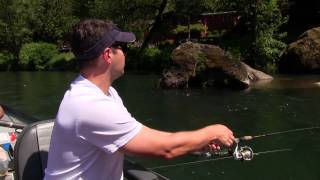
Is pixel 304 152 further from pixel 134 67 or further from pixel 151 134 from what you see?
pixel 134 67

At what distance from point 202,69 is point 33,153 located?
17.2 m

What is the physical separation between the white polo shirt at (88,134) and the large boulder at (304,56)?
22.4m

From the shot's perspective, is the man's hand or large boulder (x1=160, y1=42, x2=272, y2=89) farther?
large boulder (x1=160, y1=42, x2=272, y2=89)

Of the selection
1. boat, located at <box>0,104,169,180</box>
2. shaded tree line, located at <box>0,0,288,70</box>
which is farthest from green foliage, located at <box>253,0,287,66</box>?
boat, located at <box>0,104,169,180</box>

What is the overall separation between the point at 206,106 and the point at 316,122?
3.94 meters

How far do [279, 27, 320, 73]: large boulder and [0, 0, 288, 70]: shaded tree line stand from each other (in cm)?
138

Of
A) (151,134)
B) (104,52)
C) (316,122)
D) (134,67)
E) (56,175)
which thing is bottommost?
(134,67)

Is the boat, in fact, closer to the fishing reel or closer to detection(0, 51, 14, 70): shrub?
the fishing reel

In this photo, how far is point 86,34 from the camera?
2830 millimetres

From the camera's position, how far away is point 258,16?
27.8 m

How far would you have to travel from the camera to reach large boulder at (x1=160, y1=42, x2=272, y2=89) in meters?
20.5

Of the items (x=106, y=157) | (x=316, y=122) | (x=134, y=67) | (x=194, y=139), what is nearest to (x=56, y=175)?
(x=106, y=157)

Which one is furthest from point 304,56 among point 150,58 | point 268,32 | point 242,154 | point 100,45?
point 100,45

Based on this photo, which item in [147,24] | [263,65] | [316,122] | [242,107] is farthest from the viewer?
[147,24]
